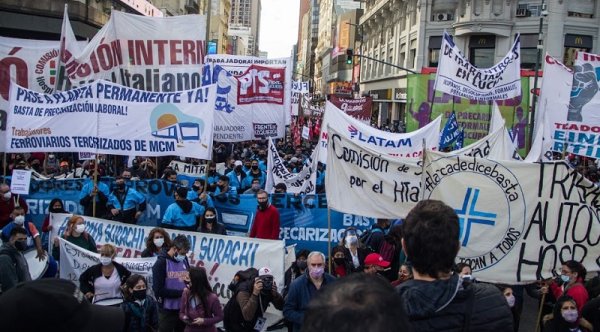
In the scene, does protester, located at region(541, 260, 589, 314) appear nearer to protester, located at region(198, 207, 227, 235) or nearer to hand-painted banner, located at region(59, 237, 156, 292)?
protester, located at region(198, 207, 227, 235)

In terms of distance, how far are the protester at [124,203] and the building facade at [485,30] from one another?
87.0 ft

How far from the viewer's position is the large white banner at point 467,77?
12.8 m

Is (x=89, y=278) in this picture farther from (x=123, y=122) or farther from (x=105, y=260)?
(x=123, y=122)

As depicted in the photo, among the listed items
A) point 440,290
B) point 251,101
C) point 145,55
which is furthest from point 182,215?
point 251,101

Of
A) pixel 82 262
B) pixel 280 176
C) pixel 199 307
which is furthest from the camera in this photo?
pixel 280 176

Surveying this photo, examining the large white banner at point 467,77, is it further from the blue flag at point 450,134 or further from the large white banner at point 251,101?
the large white banner at point 251,101

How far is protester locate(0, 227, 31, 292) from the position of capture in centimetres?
562

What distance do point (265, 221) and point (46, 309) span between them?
22.8 ft

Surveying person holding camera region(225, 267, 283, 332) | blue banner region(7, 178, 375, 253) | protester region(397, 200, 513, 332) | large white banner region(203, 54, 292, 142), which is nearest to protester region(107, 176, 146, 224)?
blue banner region(7, 178, 375, 253)

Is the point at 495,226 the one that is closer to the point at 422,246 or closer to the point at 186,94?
the point at 422,246

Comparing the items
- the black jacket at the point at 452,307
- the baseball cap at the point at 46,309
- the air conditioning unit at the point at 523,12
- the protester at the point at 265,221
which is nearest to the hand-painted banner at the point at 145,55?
the protester at the point at 265,221

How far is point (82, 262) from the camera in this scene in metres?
7.27

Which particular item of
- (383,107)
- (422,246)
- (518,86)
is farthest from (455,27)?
(422,246)

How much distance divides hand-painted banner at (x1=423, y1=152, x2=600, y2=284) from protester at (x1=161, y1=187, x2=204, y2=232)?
3.94 meters
